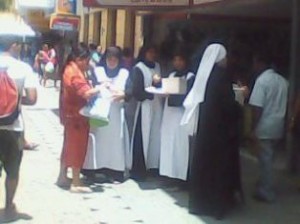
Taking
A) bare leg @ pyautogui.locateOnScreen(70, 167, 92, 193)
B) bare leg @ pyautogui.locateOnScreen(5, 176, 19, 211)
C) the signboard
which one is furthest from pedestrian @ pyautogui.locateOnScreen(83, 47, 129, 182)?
the signboard

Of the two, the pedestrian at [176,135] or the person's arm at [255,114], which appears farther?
the pedestrian at [176,135]

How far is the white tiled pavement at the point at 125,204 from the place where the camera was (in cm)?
791

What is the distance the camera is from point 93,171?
977cm

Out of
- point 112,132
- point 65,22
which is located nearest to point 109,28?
point 65,22

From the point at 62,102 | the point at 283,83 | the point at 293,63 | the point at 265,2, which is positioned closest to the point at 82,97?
the point at 62,102

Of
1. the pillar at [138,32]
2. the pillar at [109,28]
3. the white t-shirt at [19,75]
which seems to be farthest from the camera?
the pillar at [109,28]

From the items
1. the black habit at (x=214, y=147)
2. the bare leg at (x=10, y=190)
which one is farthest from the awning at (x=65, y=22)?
the bare leg at (x=10, y=190)

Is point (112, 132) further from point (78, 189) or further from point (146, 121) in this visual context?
point (78, 189)

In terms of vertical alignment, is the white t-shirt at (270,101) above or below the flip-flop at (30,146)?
above

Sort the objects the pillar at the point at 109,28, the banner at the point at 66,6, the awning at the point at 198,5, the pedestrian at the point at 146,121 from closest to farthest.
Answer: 1. the pedestrian at the point at 146,121
2. the awning at the point at 198,5
3. the pillar at the point at 109,28
4. the banner at the point at 66,6

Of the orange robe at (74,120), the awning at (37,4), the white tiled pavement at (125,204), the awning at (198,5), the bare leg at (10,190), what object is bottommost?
the white tiled pavement at (125,204)

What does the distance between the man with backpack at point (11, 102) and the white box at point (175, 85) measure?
2.10 meters

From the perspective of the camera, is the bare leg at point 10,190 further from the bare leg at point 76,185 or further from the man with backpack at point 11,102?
the bare leg at point 76,185

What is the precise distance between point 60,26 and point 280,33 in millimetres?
13557
